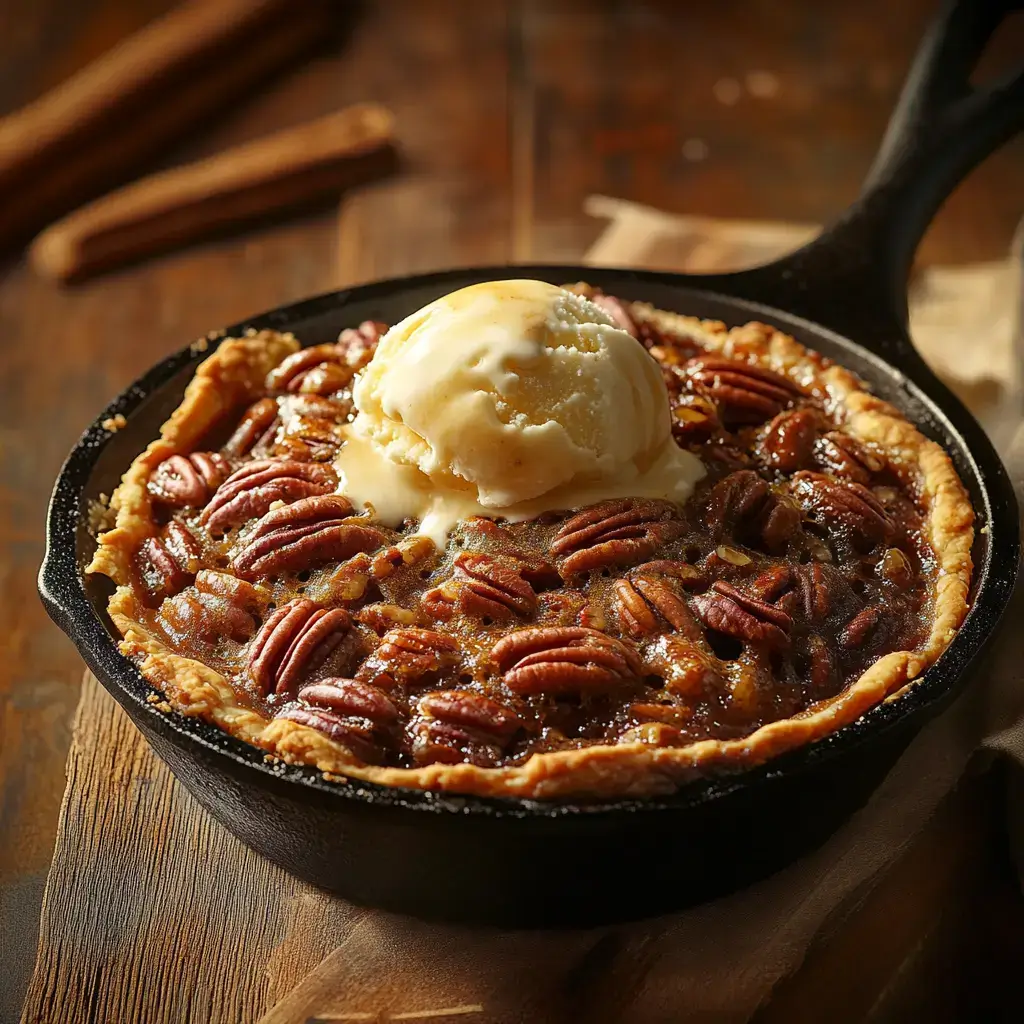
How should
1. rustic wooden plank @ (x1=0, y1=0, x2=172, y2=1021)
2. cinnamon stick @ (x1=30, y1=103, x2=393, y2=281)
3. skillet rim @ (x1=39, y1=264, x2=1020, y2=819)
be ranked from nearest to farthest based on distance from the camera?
1. skillet rim @ (x1=39, y1=264, x2=1020, y2=819)
2. rustic wooden plank @ (x1=0, y1=0, x2=172, y2=1021)
3. cinnamon stick @ (x1=30, y1=103, x2=393, y2=281)

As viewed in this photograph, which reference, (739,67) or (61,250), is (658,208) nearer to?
(739,67)

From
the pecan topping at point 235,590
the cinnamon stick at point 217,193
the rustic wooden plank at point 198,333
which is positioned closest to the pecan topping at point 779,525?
the pecan topping at point 235,590

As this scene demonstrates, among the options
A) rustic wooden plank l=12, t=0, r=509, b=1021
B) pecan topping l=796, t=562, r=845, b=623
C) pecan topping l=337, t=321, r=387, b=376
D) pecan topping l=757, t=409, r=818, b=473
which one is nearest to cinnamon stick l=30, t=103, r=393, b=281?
rustic wooden plank l=12, t=0, r=509, b=1021

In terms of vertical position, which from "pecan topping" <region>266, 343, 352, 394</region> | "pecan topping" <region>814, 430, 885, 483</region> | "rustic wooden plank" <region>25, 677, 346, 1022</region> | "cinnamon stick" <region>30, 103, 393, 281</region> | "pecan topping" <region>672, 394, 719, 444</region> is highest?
"cinnamon stick" <region>30, 103, 393, 281</region>

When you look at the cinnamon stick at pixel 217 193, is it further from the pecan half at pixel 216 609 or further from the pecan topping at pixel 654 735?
the pecan topping at pixel 654 735

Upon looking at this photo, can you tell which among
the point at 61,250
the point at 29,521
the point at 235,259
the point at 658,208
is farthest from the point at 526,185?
the point at 29,521

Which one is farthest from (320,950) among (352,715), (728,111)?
(728,111)

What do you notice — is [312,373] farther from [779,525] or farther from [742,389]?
[779,525]

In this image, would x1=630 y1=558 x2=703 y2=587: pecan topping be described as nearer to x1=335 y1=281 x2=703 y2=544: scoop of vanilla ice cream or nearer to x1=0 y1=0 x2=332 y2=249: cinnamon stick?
x1=335 y1=281 x2=703 y2=544: scoop of vanilla ice cream
